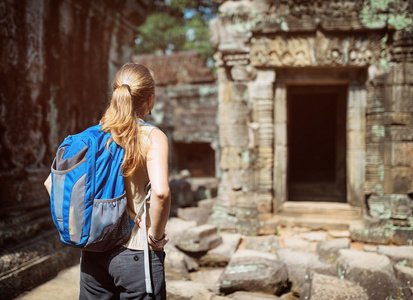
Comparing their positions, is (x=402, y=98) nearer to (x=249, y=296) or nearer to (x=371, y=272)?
(x=371, y=272)

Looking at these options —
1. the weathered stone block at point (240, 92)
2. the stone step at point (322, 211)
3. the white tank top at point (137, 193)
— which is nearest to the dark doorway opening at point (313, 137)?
the stone step at point (322, 211)

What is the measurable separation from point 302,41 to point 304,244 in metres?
2.81

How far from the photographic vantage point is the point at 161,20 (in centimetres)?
1983

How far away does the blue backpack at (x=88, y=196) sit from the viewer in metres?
1.62

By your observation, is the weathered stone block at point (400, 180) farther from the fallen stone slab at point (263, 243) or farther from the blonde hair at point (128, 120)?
the blonde hair at point (128, 120)

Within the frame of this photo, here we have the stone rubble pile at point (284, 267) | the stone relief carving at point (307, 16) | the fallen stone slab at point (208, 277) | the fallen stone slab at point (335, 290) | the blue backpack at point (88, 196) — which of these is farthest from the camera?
the stone relief carving at point (307, 16)

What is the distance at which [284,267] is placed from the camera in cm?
392

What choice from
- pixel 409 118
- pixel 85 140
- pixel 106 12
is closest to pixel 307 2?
pixel 409 118

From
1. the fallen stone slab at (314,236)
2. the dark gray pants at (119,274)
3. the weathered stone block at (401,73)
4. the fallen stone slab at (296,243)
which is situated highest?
the weathered stone block at (401,73)

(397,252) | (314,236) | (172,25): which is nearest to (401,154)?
(397,252)

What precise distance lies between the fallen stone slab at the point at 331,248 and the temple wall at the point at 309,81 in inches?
26.6

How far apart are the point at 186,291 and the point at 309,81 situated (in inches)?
138

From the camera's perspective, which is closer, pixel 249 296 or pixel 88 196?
pixel 88 196

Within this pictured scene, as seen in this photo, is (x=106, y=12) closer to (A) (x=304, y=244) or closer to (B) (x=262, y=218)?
(B) (x=262, y=218)
